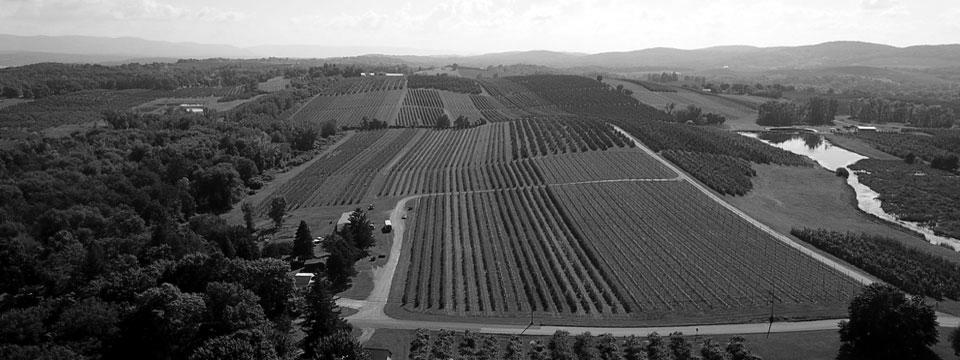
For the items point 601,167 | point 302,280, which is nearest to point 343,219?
point 302,280

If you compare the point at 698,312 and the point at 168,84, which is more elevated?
the point at 168,84

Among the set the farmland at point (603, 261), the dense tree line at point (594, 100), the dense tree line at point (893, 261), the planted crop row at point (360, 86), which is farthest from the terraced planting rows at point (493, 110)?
the dense tree line at point (893, 261)

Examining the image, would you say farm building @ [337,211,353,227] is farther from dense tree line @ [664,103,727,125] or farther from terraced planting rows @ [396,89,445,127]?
dense tree line @ [664,103,727,125]

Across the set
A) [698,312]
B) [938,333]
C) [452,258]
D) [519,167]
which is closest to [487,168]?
[519,167]

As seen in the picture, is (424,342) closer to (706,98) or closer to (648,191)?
(648,191)

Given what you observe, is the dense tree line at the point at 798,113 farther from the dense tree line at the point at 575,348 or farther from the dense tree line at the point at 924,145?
the dense tree line at the point at 575,348

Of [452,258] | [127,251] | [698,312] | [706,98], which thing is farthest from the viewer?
[706,98]

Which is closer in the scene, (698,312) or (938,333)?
(938,333)
